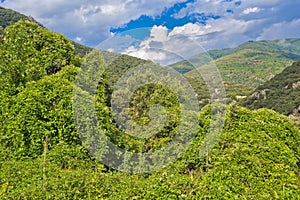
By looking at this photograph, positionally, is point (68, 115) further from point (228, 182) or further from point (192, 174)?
point (228, 182)

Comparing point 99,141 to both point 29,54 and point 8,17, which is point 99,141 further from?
point 8,17

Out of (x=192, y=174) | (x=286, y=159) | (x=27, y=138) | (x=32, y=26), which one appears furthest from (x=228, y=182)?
(x=32, y=26)

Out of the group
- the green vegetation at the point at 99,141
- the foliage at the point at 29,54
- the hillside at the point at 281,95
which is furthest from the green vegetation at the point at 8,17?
the green vegetation at the point at 99,141

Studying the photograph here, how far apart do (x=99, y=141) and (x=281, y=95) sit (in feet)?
224

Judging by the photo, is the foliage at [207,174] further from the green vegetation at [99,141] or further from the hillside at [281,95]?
the hillside at [281,95]

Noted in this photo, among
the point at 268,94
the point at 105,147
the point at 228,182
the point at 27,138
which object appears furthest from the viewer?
the point at 268,94

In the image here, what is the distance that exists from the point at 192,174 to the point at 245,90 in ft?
372

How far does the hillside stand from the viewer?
60.6 m

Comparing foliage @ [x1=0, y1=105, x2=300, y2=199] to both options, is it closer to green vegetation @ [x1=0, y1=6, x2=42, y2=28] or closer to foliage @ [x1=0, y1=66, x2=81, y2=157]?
foliage @ [x1=0, y1=66, x2=81, y2=157]

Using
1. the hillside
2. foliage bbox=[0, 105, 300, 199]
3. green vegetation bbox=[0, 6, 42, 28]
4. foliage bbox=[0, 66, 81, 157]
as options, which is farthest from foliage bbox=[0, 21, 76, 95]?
green vegetation bbox=[0, 6, 42, 28]

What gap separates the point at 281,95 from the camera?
6994cm

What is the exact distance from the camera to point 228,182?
6.44 meters

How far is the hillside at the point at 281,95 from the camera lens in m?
60.6

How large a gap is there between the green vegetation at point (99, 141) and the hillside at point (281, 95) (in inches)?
2041
